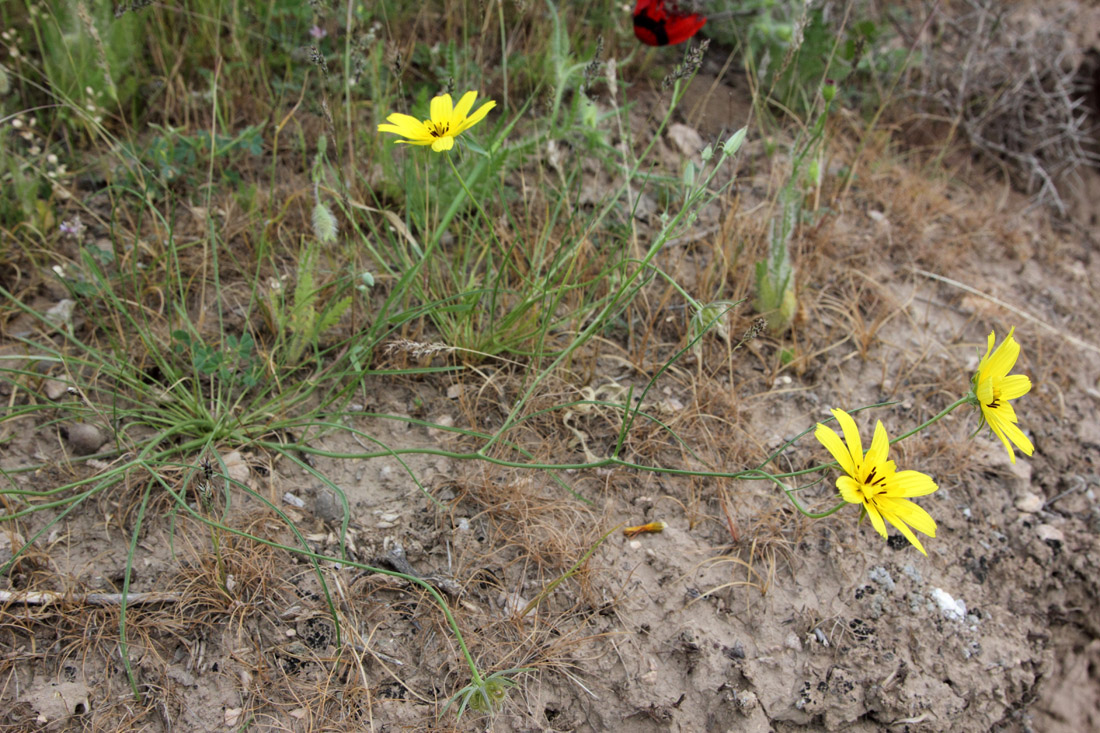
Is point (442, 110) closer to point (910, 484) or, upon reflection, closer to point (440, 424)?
point (440, 424)

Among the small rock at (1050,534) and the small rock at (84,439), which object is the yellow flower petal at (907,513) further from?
the small rock at (84,439)

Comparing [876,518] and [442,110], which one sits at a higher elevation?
[442,110]

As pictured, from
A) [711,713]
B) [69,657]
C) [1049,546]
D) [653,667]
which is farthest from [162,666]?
[1049,546]

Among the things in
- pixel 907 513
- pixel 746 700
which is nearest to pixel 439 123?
pixel 907 513

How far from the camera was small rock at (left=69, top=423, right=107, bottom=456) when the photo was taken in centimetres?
159

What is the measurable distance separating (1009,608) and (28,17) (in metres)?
3.13

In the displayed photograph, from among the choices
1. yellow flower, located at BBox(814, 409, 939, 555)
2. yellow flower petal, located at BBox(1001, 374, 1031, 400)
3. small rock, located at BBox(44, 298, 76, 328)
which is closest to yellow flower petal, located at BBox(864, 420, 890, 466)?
yellow flower, located at BBox(814, 409, 939, 555)

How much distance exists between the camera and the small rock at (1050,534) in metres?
1.86

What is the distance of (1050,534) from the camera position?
187 cm

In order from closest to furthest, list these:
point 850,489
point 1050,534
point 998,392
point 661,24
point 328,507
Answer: point 850,489 < point 998,392 < point 328,507 < point 1050,534 < point 661,24

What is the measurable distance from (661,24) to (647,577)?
145 cm

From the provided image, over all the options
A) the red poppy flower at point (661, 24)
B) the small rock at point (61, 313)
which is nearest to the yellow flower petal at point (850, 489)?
the red poppy flower at point (661, 24)

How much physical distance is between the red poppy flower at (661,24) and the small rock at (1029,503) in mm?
1478

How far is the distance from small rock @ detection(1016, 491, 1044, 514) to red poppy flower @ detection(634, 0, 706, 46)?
4.85 feet
